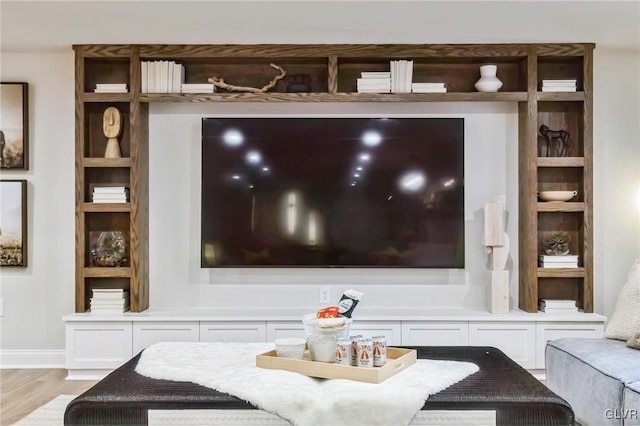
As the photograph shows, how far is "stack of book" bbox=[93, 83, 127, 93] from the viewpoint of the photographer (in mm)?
3902

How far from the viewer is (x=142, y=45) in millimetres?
3861

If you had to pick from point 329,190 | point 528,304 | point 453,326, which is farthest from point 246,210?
point 528,304

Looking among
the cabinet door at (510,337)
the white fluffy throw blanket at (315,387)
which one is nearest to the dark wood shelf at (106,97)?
the white fluffy throw blanket at (315,387)

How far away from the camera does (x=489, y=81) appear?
391cm

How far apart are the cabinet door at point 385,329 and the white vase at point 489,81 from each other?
176cm

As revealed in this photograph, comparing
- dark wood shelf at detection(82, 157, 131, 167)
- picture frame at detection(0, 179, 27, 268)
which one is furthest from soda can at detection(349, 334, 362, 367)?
picture frame at detection(0, 179, 27, 268)

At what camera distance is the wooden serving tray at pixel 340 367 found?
2.02 meters

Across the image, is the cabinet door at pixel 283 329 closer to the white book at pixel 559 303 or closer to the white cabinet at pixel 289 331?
the white cabinet at pixel 289 331

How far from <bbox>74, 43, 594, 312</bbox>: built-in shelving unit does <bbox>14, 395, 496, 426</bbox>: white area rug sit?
0.96 metres

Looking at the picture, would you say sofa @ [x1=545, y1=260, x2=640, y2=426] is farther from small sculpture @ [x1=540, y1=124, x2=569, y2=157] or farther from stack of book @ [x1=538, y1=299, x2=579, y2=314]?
small sculpture @ [x1=540, y1=124, x2=569, y2=157]

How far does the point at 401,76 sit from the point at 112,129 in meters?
2.10

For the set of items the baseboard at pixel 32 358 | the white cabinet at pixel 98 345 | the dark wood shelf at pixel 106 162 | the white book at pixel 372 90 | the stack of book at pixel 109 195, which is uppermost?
the white book at pixel 372 90

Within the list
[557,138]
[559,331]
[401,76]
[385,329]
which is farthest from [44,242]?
[557,138]

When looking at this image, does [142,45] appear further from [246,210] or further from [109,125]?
[246,210]
